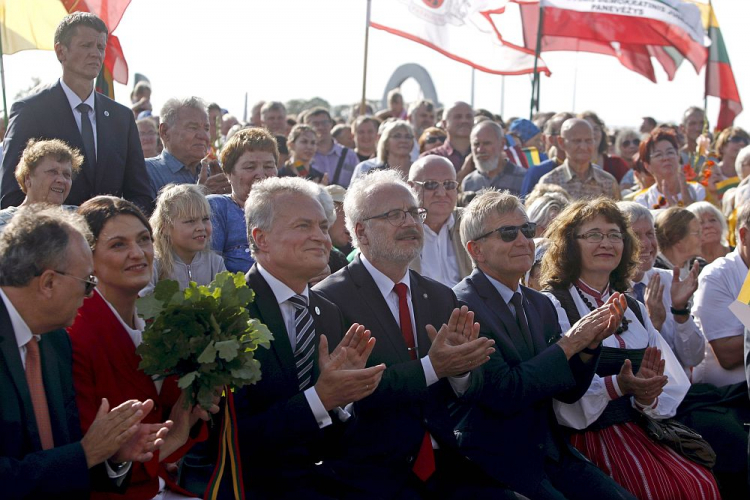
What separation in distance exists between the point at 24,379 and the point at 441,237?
3.79 metres

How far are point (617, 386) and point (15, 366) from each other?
318 cm

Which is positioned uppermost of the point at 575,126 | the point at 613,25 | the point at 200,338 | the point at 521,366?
the point at 613,25

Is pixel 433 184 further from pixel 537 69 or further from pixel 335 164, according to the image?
pixel 537 69

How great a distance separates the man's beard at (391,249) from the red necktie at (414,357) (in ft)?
0.47

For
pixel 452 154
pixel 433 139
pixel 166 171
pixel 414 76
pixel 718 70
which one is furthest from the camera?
pixel 414 76

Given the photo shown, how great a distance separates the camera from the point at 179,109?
6594 mm

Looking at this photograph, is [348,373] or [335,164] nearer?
[348,373]

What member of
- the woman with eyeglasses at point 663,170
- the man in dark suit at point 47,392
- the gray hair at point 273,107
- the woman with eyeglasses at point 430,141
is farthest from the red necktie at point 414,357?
the gray hair at point 273,107

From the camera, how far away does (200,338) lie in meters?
3.48

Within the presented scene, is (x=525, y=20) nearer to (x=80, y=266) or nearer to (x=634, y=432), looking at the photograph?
(x=634, y=432)

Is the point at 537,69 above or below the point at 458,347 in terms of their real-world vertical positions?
above

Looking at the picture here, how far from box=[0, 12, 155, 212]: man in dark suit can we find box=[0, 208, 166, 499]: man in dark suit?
2.48 meters

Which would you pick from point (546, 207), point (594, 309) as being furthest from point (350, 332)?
point (546, 207)

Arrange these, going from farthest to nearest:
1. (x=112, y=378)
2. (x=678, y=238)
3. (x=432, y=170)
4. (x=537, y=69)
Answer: (x=537, y=69) → (x=678, y=238) → (x=432, y=170) → (x=112, y=378)
